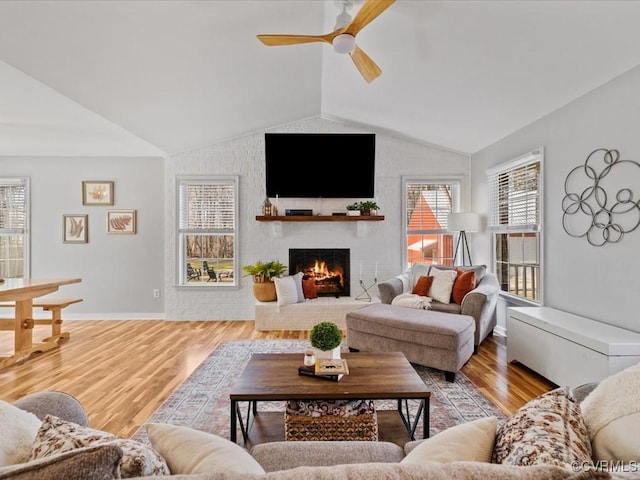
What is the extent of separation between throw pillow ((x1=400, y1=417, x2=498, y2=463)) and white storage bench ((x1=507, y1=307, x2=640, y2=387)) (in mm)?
1933

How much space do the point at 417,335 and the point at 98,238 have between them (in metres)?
4.72

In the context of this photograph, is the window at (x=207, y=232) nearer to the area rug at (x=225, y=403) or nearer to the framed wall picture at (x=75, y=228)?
the framed wall picture at (x=75, y=228)

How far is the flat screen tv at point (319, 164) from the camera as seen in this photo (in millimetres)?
4859

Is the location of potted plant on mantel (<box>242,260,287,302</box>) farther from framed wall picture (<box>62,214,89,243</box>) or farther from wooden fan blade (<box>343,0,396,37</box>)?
wooden fan blade (<box>343,0,396,37</box>)

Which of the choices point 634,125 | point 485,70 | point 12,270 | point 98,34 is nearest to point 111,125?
point 98,34

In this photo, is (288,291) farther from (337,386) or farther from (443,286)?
(337,386)

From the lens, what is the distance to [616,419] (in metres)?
0.83

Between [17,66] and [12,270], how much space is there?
3.93 m

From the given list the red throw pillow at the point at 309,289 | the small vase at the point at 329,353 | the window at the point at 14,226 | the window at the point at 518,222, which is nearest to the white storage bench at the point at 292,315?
the red throw pillow at the point at 309,289

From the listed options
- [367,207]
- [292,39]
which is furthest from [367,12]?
[367,207]

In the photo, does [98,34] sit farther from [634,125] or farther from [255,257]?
[634,125]

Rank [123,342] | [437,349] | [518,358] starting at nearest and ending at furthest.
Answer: [437,349] < [518,358] < [123,342]

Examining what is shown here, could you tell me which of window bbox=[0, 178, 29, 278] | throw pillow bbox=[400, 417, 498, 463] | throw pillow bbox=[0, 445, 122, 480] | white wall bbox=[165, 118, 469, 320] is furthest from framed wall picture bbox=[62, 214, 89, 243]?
throw pillow bbox=[400, 417, 498, 463]

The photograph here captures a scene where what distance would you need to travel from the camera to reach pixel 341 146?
4.88m
